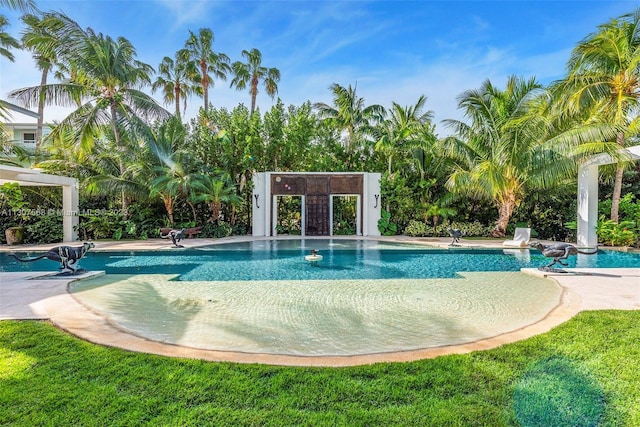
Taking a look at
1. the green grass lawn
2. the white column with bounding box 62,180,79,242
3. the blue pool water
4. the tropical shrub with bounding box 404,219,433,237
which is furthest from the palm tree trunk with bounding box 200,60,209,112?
the green grass lawn

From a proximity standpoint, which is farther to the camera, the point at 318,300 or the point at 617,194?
the point at 617,194

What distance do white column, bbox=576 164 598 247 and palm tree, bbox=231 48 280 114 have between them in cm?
2025

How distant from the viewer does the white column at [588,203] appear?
12898 millimetres

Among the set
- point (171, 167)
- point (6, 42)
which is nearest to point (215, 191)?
point (171, 167)

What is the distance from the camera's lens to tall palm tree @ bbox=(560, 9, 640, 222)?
1140 centimetres

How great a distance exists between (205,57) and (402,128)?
1539cm

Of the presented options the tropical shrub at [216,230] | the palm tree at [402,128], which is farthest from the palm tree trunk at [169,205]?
the palm tree at [402,128]

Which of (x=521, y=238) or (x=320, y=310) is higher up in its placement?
(x=521, y=238)

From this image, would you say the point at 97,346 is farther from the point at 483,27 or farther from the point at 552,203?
the point at 552,203

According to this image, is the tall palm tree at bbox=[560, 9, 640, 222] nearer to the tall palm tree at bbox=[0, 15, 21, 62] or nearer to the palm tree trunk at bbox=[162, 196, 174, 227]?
the palm tree trunk at bbox=[162, 196, 174, 227]

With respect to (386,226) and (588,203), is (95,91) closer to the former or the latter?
(386,226)

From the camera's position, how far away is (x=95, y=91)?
15.1 m

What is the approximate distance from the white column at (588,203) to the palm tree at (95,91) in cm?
1824

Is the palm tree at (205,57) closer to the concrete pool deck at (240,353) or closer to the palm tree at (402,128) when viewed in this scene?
the palm tree at (402,128)
